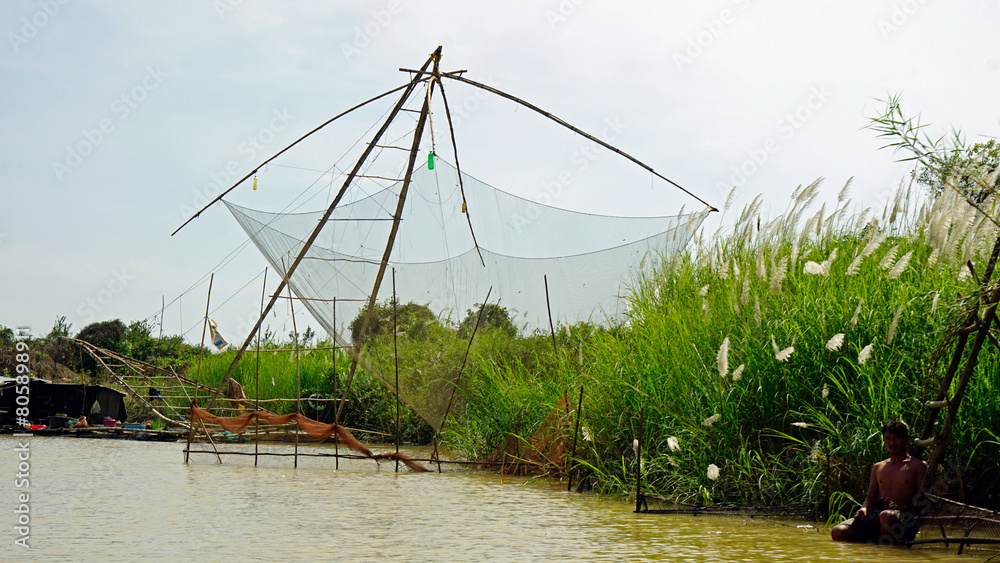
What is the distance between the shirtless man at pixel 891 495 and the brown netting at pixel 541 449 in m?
2.79

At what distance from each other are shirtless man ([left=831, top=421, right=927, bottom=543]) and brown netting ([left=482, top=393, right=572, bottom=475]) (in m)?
2.79

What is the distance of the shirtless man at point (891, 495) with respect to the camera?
13.3 ft

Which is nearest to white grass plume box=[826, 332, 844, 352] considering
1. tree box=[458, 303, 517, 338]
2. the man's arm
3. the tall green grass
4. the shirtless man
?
the tall green grass

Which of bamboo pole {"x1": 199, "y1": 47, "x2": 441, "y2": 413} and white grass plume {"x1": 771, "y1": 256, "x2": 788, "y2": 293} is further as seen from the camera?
bamboo pole {"x1": 199, "y1": 47, "x2": 441, "y2": 413}

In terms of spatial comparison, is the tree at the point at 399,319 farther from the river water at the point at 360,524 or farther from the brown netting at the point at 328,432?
the river water at the point at 360,524

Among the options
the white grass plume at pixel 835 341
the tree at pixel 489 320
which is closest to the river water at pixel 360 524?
the white grass plume at pixel 835 341

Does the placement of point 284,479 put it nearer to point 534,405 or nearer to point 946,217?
point 534,405

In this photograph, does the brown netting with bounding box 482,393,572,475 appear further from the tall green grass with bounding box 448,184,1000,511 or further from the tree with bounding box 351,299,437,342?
the tree with bounding box 351,299,437,342

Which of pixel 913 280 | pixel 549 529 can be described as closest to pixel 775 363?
pixel 913 280

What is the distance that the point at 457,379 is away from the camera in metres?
8.41

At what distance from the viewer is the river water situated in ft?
13.2

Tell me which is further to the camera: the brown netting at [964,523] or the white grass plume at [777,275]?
the white grass plume at [777,275]

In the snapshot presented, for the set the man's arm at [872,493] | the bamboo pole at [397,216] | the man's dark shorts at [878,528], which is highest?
the bamboo pole at [397,216]

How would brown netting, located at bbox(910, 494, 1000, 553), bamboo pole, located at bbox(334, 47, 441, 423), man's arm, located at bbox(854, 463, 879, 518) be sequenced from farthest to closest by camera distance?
bamboo pole, located at bbox(334, 47, 441, 423)
man's arm, located at bbox(854, 463, 879, 518)
brown netting, located at bbox(910, 494, 1000, 553)
